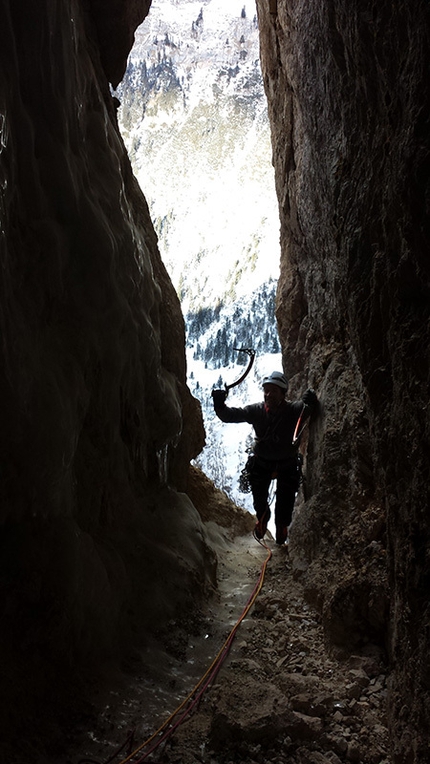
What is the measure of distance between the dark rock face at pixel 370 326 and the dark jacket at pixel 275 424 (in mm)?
340

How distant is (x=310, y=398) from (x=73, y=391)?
2.99m

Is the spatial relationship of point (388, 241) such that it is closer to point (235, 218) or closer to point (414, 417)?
point (414, 417)

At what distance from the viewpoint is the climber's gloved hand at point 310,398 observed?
611cm

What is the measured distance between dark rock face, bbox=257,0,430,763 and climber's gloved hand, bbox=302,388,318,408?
0.11 m

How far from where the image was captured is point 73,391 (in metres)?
3.91

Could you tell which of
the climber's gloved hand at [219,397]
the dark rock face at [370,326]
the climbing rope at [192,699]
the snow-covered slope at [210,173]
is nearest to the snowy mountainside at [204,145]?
the snow-covered slope at [210,173]

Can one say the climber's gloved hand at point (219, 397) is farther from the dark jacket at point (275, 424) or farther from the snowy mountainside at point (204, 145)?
the snowy mountainside at point (204, 145)

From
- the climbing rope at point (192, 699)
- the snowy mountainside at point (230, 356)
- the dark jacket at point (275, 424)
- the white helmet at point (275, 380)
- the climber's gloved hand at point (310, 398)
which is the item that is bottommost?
the climbing rope at point (192, 699)

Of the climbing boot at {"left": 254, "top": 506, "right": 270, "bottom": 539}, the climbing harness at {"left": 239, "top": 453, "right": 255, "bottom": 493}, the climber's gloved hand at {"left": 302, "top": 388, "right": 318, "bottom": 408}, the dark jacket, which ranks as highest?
the climber's gloved hand at {"left": 302, "top": 388, "right": 318, "bottom": 408}

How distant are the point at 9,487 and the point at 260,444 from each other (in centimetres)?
373

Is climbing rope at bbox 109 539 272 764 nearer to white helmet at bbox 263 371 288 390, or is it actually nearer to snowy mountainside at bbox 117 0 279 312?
white helmet at bbox 263 371 288 390

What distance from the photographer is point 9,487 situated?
10.5 feet

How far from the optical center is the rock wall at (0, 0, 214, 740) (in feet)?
10.8

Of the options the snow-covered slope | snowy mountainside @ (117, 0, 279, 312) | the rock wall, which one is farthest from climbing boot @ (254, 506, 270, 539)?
snowy mountainside @ (117, 0, 279, 312)
